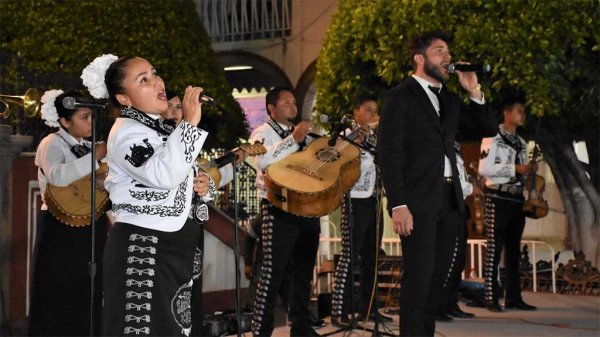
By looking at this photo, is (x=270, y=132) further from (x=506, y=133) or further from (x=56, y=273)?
(x=506, y=133)

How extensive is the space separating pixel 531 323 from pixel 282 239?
3.08m

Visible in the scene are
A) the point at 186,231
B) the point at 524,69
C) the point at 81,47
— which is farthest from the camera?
the point at 81,47

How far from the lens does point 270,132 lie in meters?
7.37

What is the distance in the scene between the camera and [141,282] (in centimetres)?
432

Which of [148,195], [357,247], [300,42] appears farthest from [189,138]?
[300,42]

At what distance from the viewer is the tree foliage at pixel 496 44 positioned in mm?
9336

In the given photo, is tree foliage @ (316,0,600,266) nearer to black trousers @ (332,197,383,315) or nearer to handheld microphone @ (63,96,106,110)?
black trousers @ (332,197,383,315)

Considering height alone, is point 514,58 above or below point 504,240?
above

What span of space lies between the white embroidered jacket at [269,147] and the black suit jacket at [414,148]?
4.46 feet

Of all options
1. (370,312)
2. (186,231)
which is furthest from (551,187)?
(186,231)

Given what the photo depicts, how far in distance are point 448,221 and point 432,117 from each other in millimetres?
648

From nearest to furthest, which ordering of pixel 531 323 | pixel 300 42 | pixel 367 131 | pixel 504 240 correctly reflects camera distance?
pixel 367 131, pixel 531 323, pixel 504 240, pixel 300 42

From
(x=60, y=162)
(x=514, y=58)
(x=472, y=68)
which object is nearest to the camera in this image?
(x=472, y=68)

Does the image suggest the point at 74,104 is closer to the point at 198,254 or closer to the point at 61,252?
the point at 198,254
